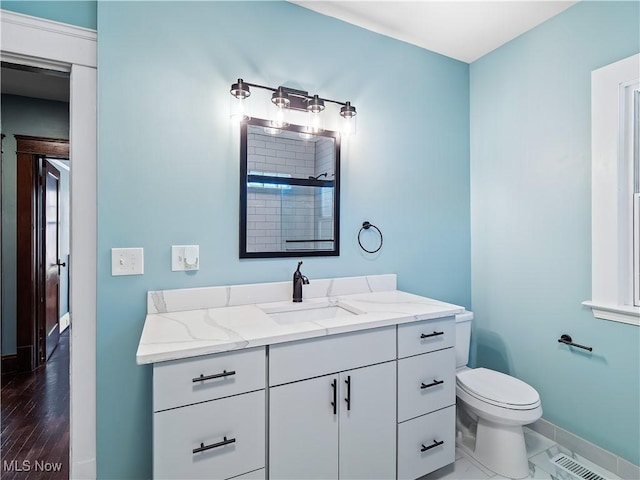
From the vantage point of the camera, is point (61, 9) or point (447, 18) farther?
point (447, 18)

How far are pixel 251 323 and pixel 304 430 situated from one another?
470 millimetres

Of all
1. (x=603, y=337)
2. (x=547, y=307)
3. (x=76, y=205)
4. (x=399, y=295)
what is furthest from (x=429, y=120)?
(x=76, y=205)

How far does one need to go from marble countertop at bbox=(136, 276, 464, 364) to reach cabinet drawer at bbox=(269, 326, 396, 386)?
0.04 meters

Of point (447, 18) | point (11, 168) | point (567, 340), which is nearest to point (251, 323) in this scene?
point (567, 340)

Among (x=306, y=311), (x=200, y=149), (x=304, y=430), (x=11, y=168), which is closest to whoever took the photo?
(x=304, y=430)

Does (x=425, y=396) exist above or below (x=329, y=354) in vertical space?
below

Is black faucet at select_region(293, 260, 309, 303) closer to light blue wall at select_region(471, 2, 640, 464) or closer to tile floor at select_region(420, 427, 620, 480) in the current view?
tile floor at select_region(420, 427, 620, 480)

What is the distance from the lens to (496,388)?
183 cm

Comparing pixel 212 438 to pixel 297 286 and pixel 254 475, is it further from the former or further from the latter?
pixel 297 286

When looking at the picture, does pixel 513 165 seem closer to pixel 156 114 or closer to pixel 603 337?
pixel 603 337

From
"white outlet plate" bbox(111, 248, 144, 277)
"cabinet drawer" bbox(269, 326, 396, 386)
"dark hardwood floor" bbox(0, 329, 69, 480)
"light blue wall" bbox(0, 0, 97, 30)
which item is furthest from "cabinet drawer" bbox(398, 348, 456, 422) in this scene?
"light blue wall" bbox(0, 0, 97, 30)

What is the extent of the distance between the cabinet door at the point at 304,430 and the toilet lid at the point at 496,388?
2.86 ft

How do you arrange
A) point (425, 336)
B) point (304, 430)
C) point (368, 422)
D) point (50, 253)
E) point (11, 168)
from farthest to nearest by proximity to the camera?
point (50, 253) < point (11, 168) < point (425, 336) < point (368, 422) < point (304, 430)

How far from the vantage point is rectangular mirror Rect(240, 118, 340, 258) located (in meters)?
1.81
